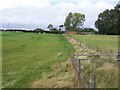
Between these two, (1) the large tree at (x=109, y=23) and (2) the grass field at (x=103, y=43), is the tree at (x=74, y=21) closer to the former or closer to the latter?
(1) the large tree at (x=109, y=23)

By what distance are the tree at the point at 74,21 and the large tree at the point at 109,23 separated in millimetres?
30860

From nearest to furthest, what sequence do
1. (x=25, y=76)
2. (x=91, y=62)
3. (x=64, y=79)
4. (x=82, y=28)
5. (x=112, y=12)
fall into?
(x=64, y=79), (x=91, y=62), (x=25, y=76), (x=112, y=12), (x=82, y=28)

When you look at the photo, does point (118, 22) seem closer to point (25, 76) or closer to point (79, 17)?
point (79, 17)

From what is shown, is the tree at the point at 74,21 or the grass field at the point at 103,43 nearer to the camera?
the grass field at the point at 103,43

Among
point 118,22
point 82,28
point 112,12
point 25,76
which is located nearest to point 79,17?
point 82,28

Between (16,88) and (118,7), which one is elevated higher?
(118,7)

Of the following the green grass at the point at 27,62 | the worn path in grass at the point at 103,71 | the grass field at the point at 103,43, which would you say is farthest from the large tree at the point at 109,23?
the worn path in grass at the point at 103,71

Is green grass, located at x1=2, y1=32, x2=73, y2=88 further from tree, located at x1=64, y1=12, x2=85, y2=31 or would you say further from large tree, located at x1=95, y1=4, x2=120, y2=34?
Answer: tree, located at x1=64, y1=12, x2=85, y2=31

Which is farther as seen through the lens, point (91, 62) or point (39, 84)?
point (91, 62)

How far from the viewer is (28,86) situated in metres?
13.5

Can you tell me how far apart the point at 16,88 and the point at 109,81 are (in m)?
3.91

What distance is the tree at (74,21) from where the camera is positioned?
16725cm

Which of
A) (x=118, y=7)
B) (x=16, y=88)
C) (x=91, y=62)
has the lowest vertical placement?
(x=16, y=88)

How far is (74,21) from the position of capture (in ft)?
555
